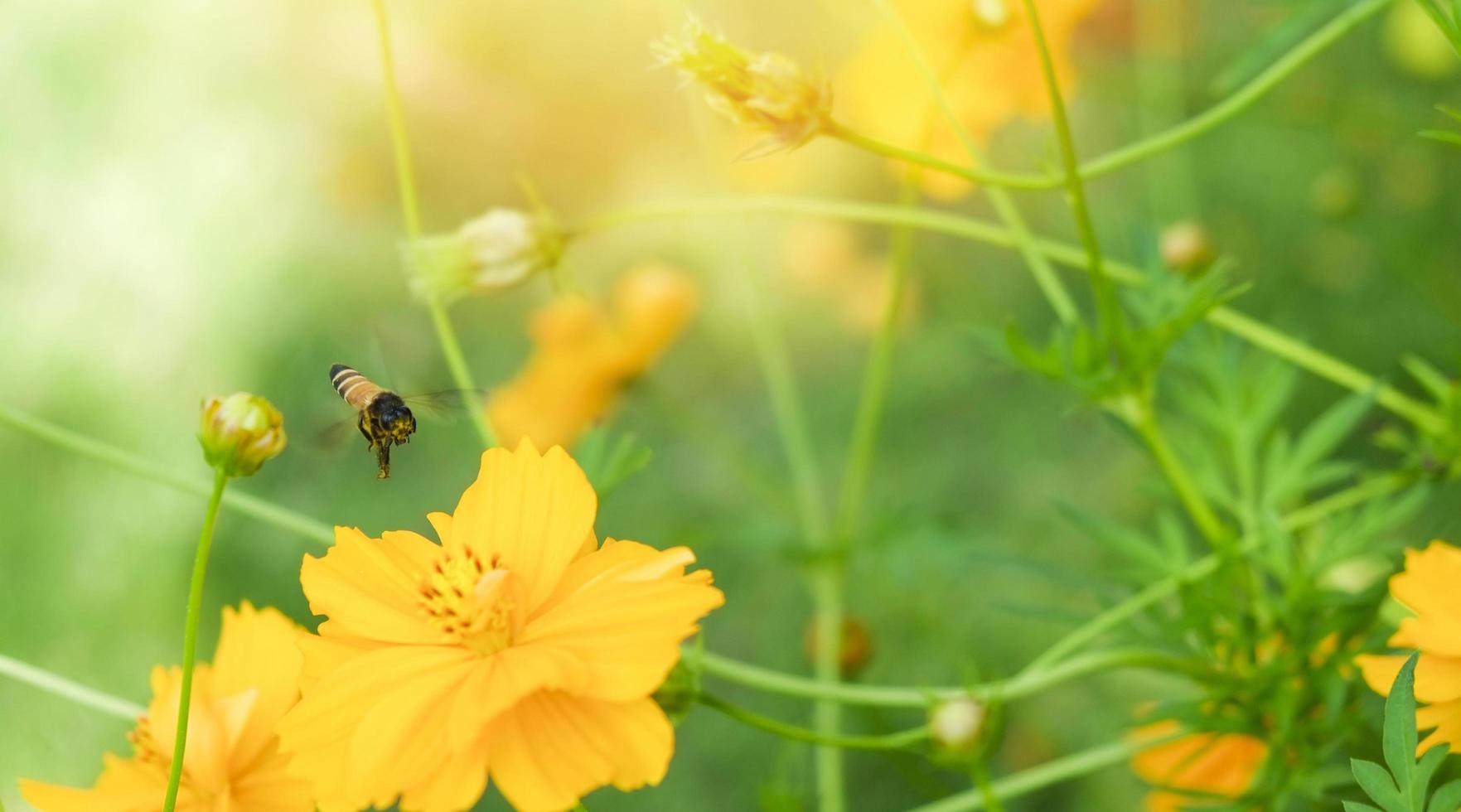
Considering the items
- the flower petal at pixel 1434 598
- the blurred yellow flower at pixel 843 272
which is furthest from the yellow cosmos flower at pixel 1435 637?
the blurred yellow flower at pixel 843 272

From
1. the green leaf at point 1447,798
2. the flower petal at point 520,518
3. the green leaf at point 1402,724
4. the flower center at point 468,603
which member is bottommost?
the green leaf at point 1447,798

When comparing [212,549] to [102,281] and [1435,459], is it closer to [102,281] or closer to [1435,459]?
[102,281]

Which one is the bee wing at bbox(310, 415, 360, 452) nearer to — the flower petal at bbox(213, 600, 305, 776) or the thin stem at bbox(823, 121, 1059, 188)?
the flower petal at bbox(213, 600, 305, 776)

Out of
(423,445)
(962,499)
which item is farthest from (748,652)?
(423,445)

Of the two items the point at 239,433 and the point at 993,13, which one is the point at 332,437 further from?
the point at 993,13

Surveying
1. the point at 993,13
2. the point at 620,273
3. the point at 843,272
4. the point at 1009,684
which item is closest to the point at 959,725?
the point at 1009,684

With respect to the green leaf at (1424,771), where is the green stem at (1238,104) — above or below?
above

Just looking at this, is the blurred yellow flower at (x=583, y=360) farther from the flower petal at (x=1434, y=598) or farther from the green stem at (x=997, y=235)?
the flower petal at (x=1434, y=598)
